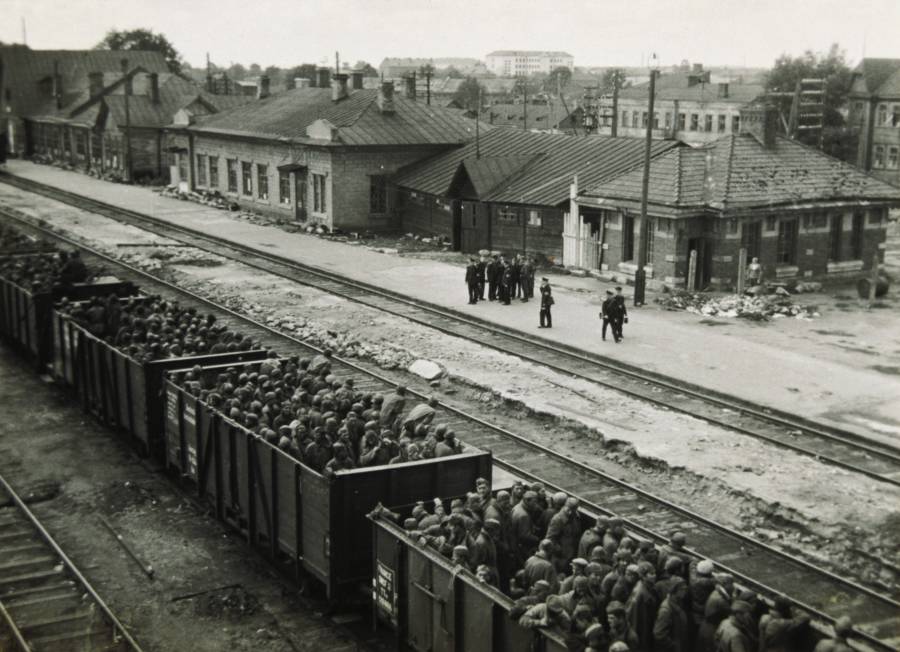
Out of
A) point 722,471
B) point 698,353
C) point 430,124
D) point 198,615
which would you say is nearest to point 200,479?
point 198,615

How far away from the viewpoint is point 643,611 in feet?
28.7

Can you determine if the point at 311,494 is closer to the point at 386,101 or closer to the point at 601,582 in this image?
the point at 601,582

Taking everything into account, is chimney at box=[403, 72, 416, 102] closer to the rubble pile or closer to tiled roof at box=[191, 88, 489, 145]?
tiled roof at box=[191, 88, 489, 145]

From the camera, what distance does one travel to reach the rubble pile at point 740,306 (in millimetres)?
28156

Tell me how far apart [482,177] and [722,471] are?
23.5 m

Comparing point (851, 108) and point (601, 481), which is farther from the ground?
point (851, 108)

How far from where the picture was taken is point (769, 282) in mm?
31859

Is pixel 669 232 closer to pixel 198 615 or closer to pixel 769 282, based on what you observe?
pixel 769 282

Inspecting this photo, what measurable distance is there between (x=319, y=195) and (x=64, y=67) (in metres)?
52.0

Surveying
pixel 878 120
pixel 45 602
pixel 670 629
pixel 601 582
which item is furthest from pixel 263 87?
pixel 670 629

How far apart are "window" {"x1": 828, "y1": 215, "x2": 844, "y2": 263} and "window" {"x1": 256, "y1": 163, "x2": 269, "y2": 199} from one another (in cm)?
2678

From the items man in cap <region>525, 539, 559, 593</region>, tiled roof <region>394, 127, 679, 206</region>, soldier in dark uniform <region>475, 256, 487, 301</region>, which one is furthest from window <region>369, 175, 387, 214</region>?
man in cap <region>525, 539, 559, 593</region>

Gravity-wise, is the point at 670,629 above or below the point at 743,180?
below

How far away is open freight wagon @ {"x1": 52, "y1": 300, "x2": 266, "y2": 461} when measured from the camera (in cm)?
1568
